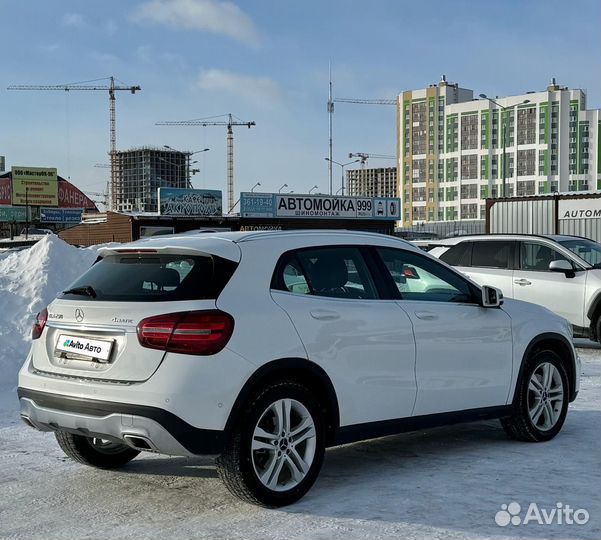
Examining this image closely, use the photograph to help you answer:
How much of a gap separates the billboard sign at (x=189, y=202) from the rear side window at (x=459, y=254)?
51834 mm

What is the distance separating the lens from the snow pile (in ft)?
32.4

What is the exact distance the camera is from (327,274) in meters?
5.42

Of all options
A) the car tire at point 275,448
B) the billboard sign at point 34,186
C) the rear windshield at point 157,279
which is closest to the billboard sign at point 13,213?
the billboard sign at point 34,186

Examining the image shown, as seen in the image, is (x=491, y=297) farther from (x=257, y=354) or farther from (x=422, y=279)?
(x=257, y=354)

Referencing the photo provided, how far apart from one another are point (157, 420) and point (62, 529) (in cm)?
78

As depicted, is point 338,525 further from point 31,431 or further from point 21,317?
point 21,317

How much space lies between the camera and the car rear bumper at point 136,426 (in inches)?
178

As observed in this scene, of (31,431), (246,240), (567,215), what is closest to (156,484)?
(246,240)

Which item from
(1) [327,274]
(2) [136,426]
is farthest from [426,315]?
(2) [136,426]

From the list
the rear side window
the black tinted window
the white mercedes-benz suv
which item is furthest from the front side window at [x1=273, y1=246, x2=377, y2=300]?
the rear side window

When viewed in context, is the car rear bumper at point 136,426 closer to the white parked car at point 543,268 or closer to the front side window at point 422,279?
the front side window at point 422,279

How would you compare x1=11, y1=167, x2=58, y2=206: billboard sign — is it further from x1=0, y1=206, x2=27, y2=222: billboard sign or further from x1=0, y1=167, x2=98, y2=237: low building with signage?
x1=0, y1=206, x2=27, y2=222: billboard sign

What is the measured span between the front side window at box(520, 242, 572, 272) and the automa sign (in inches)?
574

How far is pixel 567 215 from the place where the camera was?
27078mm
